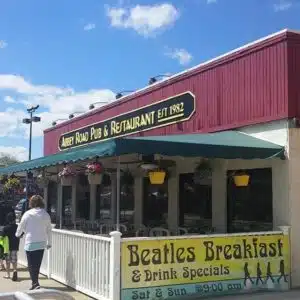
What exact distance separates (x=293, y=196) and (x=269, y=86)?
202cm

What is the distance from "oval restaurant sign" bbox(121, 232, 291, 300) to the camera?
812cm

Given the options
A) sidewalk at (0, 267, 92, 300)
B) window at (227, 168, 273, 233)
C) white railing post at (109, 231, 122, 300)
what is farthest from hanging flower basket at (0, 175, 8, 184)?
white railing post at (109, 231, 122, 300)

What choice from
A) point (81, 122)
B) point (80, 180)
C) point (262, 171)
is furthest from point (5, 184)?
point (262, 171)

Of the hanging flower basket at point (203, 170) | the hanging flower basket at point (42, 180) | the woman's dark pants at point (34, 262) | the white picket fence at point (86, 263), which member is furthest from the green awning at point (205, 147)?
the hanging flower basket at point (42, 180)

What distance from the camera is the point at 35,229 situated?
907cm

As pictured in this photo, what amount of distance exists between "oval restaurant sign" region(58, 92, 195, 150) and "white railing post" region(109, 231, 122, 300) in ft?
16.1

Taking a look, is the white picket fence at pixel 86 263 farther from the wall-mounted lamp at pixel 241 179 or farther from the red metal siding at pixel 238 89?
the red metal siding at pixel 238 89

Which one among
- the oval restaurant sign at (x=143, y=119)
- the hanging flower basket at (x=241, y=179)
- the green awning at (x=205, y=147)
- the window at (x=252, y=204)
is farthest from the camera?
the oval restaurant sign at (x=143, y=119)

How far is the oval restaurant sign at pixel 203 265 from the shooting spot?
8117mm

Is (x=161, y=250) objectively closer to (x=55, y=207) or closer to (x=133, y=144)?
(x=133, y=144)

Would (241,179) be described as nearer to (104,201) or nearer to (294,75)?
(294,75)

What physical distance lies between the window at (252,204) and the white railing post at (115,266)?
10.8 ft

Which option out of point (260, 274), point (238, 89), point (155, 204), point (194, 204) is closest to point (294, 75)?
point (238, 89)

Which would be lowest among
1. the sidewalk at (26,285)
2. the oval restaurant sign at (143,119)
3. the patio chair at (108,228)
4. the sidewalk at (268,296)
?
the sidewalk at (26,285)
